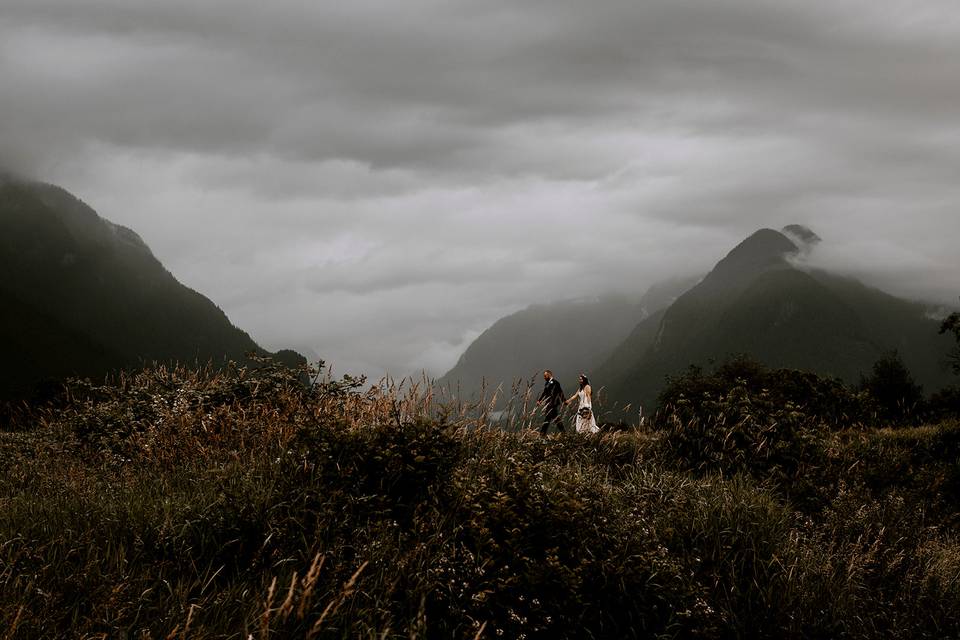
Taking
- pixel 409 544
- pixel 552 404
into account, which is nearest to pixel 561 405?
pixel 552 404

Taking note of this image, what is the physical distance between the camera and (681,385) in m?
26.3

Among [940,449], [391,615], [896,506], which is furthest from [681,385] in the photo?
[391,615]

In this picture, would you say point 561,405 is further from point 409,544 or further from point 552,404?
point 409,544

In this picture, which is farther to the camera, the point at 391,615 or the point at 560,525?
the point at 560,525

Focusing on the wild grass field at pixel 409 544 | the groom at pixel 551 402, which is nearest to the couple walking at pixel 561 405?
the groom at pixel 551 402

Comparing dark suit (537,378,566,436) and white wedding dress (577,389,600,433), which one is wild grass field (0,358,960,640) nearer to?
dark suit (537,378,566,436)

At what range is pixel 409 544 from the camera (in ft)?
18.1

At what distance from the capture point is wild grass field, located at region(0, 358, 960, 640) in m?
4.47

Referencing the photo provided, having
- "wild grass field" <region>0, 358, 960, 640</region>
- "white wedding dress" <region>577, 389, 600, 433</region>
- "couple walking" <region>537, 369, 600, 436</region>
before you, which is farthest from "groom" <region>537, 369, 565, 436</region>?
"wild grass field" <region>0, 358, 960, 640</region>

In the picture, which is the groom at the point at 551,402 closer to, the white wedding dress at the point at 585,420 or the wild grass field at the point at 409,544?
the white wedding dress at the point at 585,420

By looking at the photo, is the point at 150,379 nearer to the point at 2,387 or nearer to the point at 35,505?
the point at 35,505

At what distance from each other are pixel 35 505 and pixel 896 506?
9567mm

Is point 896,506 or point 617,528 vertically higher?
point 617,528

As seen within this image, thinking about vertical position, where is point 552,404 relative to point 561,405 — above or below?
below
